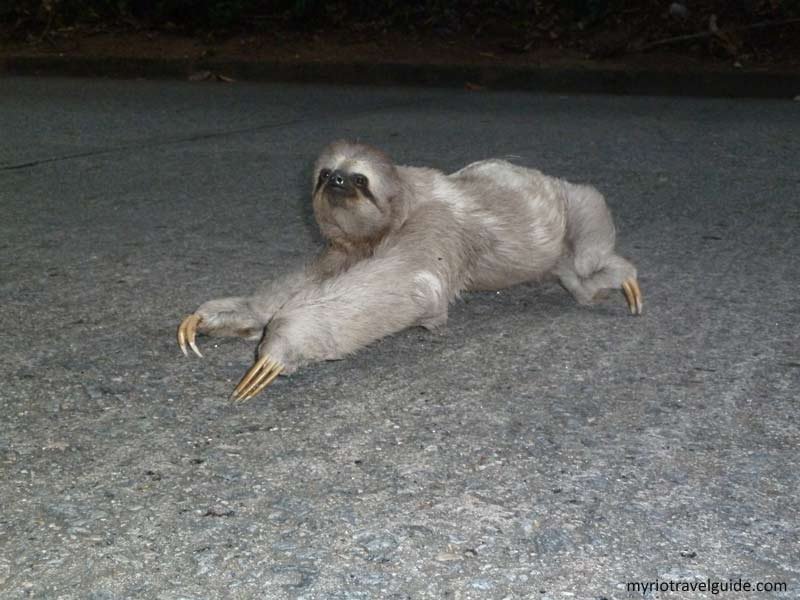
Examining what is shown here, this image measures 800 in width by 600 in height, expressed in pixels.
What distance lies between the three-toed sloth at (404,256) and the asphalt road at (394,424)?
4.7 inches

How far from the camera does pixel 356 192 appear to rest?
13.3ft

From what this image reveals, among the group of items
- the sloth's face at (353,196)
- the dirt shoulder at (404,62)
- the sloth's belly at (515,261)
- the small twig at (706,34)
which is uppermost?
the sloth's face at (353,196)

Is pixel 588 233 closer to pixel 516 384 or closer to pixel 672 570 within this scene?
pixel 516 384

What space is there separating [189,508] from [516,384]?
1.20 meters

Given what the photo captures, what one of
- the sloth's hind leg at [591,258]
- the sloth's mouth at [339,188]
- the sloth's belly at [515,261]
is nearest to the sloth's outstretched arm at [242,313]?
the sloth's mouth at [339,188]

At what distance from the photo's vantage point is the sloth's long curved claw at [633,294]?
437 centimetres

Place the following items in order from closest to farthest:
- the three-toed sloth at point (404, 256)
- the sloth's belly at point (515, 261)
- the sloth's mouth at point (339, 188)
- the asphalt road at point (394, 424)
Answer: the asphalt road at point (394, 424) → the three-toed sloth at point (404, 256) → the sloth's mouth at point (339, 188) → the sloth's belly at point (515, 261)

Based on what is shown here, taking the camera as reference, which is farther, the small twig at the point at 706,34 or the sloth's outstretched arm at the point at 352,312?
the small twig at the point at 706,34

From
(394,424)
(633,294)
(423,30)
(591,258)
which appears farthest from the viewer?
(423,30)

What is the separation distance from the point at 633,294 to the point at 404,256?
94 cm

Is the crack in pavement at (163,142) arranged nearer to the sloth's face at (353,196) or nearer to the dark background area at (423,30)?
the dark background area at (423,30)

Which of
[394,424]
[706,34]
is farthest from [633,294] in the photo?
[706,34]

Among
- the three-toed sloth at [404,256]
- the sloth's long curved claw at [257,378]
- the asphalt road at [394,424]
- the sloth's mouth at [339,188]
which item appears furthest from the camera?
the sloth's mouth at [339,188]

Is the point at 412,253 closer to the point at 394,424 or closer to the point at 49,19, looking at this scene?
the point at 394,424
